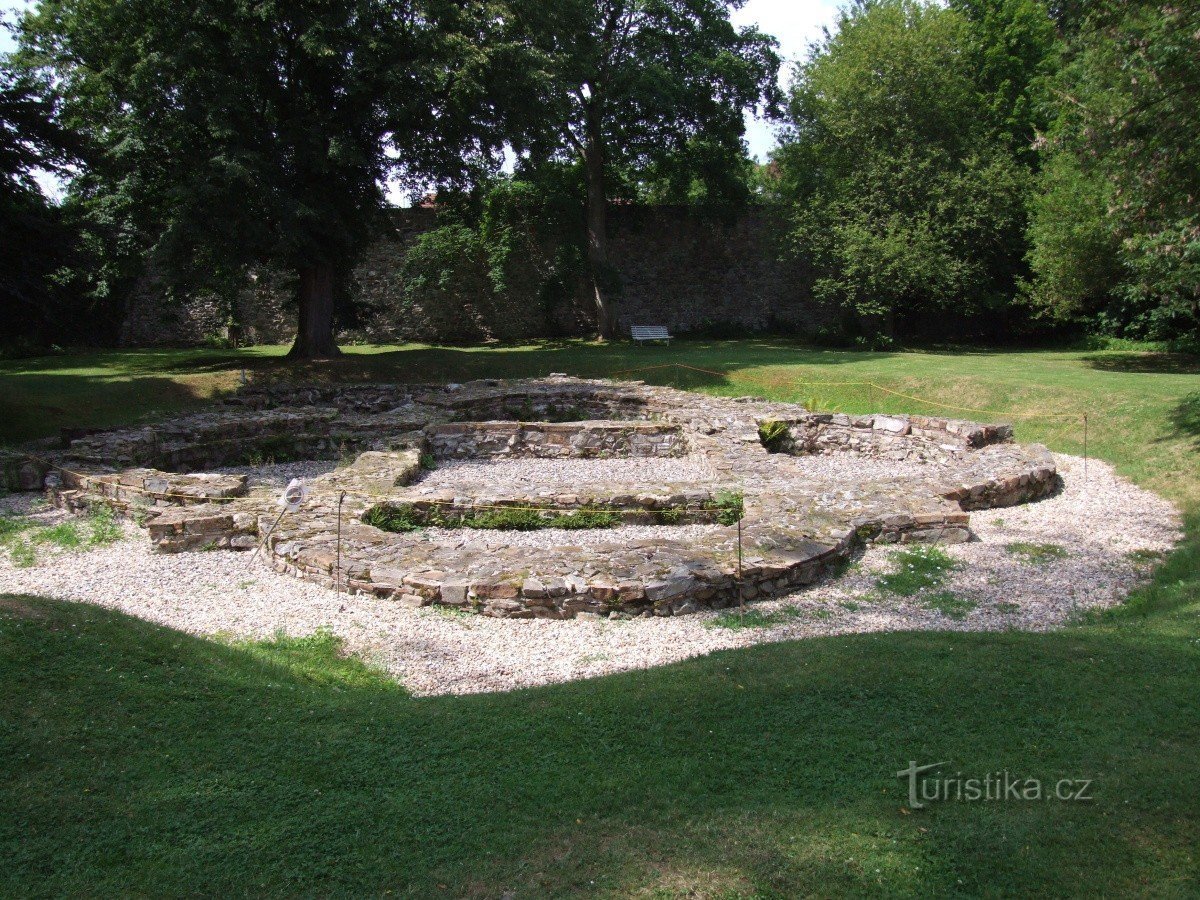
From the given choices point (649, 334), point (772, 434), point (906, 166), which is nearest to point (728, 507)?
point (772, 434)

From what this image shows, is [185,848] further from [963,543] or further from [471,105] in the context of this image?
[471,105]

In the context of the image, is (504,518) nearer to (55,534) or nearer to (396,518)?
(396,518)

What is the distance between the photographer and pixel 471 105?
760 inches

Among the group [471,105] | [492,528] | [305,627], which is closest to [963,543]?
[492,528]

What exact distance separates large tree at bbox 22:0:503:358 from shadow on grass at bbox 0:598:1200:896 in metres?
14.1

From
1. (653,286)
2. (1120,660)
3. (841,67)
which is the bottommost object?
(1120,660)

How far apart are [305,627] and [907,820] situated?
16.5 ft

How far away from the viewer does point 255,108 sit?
62.1 ft

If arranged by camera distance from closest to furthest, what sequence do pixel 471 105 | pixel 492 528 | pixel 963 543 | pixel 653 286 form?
pixel 963 543 < pixel 492 528 < pixel 471 105 < pixel 653 286

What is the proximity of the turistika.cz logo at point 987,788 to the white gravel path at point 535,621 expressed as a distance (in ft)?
8.33

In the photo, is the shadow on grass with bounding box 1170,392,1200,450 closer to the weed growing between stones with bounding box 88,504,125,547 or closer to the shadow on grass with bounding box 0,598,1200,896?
the shadow on grass with bounding box 0,598,1200,896

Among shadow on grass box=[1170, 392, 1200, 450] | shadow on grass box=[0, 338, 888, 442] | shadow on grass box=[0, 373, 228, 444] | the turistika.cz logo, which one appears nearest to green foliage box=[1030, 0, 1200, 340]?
shadow on grass box=[1170, 392, 1200, 450]

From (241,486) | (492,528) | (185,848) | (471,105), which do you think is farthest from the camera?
(471,105)

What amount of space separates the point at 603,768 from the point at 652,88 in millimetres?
24086
